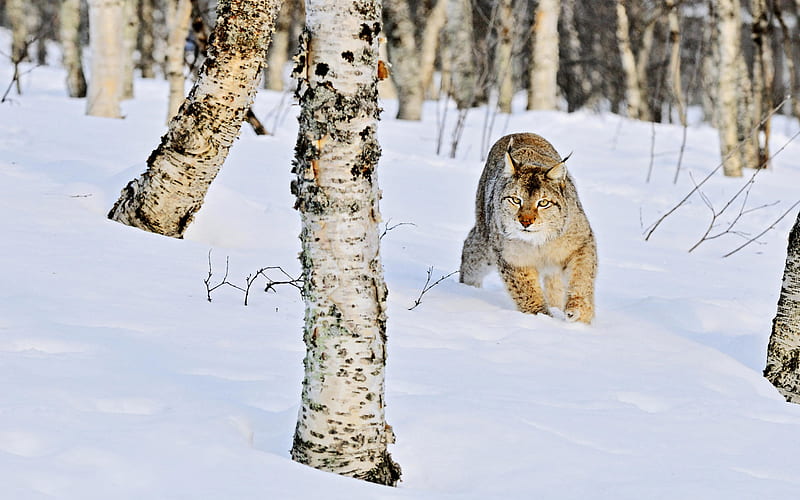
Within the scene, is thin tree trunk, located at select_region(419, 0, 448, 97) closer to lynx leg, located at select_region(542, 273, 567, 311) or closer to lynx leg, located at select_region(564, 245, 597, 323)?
lynx leg, located at select_region(542, 273, 567, 311)

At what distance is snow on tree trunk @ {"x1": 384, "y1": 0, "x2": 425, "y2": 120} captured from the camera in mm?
13938

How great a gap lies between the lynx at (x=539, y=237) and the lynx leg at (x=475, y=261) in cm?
8

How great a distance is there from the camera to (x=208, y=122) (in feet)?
15.9

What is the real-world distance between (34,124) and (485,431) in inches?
264

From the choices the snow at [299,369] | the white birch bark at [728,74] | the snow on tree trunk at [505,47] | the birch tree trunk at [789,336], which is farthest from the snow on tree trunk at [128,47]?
the birch tree trunk at [789,336]

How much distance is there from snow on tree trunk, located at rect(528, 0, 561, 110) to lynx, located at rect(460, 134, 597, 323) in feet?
31.0

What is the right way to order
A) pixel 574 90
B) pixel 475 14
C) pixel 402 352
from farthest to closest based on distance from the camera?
pixel 574 90 < pixel 475 14 < pixel 402 352

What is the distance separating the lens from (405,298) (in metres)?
4.82

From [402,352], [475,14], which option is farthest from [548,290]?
[475,14]

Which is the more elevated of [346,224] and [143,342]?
[346,224]

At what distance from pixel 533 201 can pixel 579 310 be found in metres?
0.66

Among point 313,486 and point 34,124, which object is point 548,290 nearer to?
point 313,486

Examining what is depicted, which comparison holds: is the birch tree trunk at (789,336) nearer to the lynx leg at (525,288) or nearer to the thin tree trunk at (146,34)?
the lynx leg at (525,288)

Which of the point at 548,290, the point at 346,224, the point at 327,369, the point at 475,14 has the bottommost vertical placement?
the point at 548,290
